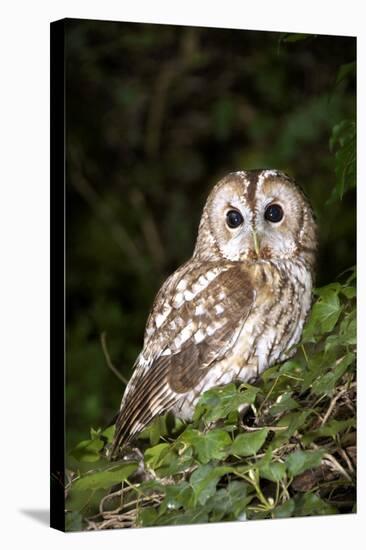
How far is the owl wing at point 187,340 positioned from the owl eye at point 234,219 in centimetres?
13

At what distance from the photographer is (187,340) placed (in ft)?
12.4

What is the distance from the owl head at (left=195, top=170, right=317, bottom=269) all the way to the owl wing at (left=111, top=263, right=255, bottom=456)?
7 cm

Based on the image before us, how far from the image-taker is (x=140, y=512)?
12.2 ft

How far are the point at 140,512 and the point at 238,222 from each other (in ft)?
3.11

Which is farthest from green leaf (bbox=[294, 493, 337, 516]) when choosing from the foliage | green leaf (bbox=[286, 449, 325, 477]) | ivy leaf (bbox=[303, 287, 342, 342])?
ivy leaf (bbox=[303, 287, 342, 342])

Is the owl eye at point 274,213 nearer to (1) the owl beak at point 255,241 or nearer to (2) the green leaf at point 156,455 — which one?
(1) the owl beak at point 255,241

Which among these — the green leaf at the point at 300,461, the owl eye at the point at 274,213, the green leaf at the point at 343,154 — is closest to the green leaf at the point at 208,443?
the green leaf at the point at 300,461

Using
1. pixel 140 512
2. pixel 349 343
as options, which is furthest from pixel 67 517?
pixel 349 343

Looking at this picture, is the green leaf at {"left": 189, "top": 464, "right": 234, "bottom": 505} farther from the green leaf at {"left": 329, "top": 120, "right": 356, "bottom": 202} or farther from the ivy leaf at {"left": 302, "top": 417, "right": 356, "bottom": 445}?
the green leaf at {"left": 329, "top": 120, "right": 356, "bottom": 202}

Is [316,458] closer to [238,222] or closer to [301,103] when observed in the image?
[238,222]

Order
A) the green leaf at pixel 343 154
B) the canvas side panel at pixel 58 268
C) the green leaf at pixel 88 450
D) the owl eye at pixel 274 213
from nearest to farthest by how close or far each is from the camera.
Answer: the canvas side panel at pixel 58 268
the green leaf at pixel 88 450
the owl eye at pixel 274 213
the green leaf at pixel 343 154

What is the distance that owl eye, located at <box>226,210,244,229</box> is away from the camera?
3.79 m

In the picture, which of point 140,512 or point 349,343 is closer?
point 140,512

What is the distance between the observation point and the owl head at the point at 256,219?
12.4 ft
